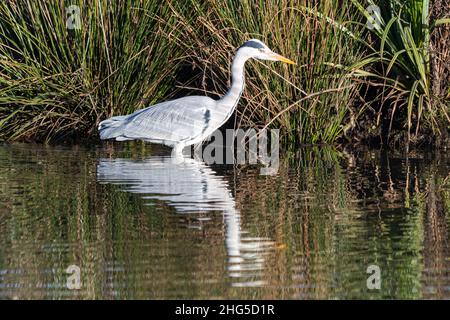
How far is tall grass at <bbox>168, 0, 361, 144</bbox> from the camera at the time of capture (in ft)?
36.6

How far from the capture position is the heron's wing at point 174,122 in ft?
35.3

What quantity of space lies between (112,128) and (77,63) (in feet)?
5.03

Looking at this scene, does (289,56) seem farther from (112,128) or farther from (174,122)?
(112,128)

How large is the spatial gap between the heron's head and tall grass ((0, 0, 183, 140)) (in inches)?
61.4

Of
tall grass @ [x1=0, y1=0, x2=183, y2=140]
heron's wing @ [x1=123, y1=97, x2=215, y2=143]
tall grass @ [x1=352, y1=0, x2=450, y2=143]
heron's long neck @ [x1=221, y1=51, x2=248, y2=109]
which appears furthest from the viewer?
tall grass @ [x1=0, y1=0, x2=183, y2=140]

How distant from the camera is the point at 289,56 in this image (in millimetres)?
11289

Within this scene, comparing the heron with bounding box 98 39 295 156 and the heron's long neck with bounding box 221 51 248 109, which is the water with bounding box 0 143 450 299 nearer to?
the heron with bounding box 98 39 295 156

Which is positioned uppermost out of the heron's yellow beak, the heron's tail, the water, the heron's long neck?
the heron's yellow beak

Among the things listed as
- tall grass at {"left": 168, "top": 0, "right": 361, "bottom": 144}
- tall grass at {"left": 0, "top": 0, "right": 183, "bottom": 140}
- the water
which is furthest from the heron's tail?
tall grass at {"left": 168, "top": 0, "right": 361, "bottom": 144}

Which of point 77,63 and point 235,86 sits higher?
point 77,63

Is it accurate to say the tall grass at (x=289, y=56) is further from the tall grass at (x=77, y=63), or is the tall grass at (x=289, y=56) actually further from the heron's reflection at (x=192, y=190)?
the heron's reflection at (x=192, y=190)

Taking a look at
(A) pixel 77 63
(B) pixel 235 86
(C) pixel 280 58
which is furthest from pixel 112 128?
(C) pixel 280 58

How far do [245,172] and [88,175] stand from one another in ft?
4.83
